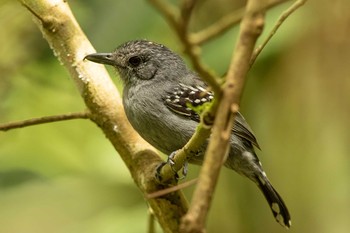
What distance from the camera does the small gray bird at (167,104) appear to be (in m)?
4.16

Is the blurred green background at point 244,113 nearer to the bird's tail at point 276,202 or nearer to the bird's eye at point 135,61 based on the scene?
the bird's eye at point 135,61

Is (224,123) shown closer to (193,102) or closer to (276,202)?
(193,102)

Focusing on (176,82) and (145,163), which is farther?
(176,82)

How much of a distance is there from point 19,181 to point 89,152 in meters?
0.83

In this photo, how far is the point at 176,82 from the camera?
455 centimetres

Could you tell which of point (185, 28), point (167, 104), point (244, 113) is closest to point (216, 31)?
point (185, 28)

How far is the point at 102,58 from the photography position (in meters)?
4.15

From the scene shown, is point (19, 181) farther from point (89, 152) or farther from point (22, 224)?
point (22, 224)

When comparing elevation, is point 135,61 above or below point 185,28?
below

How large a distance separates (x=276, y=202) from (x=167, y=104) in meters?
0.89

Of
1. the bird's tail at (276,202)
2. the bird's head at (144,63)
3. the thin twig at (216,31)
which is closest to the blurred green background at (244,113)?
the bird's head at (144,63)

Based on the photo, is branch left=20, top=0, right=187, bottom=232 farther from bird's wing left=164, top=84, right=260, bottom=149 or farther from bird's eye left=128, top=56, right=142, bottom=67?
bird's eye left=128, top=56, right=142, bottom=67

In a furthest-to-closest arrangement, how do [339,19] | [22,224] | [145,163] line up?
[22,224] < [339,19] < [145,163]

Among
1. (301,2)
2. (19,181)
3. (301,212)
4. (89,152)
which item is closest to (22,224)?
(89,152)
